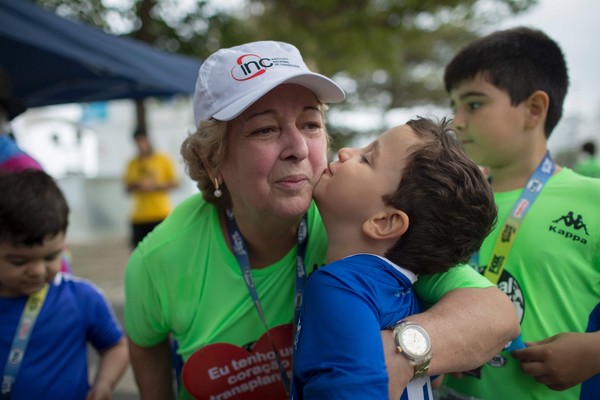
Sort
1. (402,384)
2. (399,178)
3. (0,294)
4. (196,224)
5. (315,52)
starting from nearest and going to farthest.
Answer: (402,384) → (399,178) → (196,224) → (0,294) → (315,52)

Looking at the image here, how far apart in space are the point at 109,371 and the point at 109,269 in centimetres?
775

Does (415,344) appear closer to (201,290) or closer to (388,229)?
(388,229)

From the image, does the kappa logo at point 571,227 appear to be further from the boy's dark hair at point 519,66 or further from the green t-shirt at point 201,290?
the green t-shirt at point 201,290

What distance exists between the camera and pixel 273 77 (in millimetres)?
1623

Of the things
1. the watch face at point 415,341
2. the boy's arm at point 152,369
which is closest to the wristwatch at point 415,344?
the watch face at point 415,341

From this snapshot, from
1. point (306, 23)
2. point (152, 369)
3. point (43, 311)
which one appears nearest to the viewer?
point (152, 369)

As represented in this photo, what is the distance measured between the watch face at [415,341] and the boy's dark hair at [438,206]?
25cm

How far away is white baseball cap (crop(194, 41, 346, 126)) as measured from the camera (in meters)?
1.61

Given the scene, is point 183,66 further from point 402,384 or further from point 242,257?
point 402,384

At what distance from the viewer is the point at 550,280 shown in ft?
5.81

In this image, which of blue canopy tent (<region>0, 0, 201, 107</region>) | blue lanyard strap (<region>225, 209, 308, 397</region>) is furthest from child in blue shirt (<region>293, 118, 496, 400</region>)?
blue canopy tent (<region>0, 0, 201, 107</region>)

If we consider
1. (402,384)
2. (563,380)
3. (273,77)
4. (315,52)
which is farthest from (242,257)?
(315,52)

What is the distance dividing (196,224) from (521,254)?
125cm

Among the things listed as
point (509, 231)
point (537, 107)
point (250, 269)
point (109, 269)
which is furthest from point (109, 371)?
point (109, 269)
